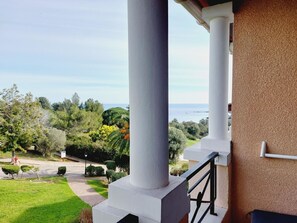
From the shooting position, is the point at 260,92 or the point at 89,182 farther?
the point at 89,182

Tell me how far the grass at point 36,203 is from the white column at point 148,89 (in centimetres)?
921

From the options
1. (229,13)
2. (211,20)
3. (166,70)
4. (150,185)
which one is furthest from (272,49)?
(150,185)

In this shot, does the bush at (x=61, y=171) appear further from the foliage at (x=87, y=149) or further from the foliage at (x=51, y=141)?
the foliage at (x=87, y=149)

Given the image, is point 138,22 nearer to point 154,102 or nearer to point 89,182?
point 154,102

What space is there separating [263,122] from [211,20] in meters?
0.98

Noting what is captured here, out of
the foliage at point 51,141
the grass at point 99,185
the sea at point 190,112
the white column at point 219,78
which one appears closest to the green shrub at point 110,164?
the grass at point 99,185

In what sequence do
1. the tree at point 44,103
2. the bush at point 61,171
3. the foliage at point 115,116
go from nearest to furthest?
the tree at point 44,103, the foliage at point 115,116, the bush at point 61,171

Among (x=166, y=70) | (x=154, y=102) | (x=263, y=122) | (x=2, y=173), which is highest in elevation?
(x=166, y=70)

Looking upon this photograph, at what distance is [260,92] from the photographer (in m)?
1.75

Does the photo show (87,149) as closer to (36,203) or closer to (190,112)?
(36,203)

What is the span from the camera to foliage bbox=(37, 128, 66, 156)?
1149 centimetres

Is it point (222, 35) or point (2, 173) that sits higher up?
point (222, 35)

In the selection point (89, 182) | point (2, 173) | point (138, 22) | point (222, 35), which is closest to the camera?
point (138, 22)

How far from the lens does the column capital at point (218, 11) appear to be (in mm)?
1832
